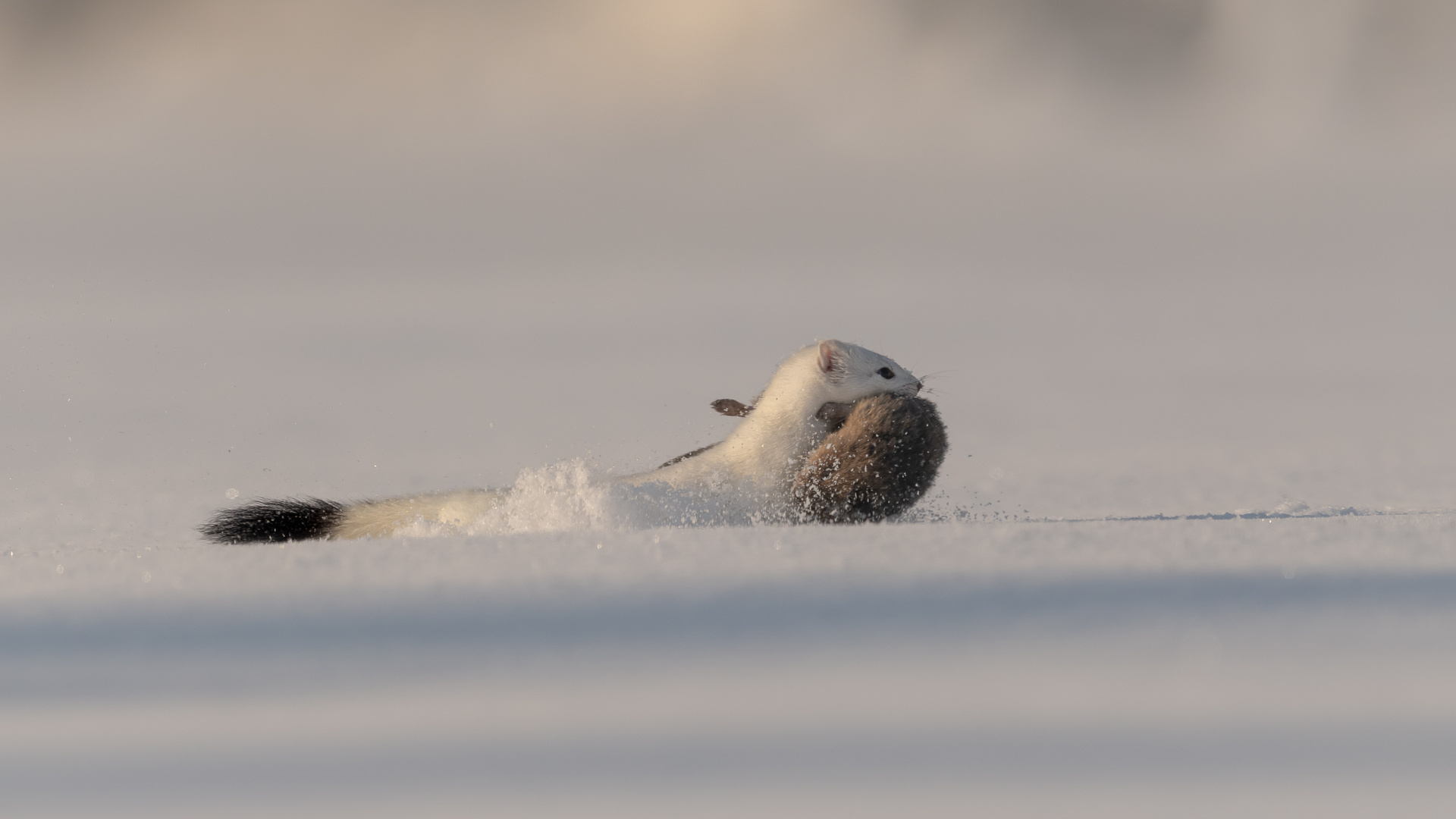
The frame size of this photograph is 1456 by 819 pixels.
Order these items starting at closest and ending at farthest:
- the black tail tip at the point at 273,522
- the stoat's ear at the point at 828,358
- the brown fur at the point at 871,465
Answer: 1. the brown fur at the point at 871,465
2. the stoat's ear at the point at 828,358
3. the black tail tip at the point at 273,522

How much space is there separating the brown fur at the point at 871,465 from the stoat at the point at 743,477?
0.10ft

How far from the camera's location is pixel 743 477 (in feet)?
17.0

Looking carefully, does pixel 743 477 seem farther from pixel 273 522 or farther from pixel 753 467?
pixel 273 522

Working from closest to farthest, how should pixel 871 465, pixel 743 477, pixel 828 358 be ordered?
pixel 871 465 → pixel 743 477 → pixel 828 358

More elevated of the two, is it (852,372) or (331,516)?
(852,372)

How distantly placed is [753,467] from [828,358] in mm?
533

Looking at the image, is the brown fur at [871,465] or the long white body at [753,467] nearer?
the brown fur at [871,465]

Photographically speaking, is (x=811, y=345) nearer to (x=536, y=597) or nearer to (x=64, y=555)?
(x=536, y=597)

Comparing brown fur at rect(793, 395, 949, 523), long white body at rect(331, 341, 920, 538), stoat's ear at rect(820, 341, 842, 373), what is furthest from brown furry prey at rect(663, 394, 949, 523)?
stoat's ear at rect(820, 341, 842, 373)

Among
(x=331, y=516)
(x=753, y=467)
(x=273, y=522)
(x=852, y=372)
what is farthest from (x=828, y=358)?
(x=273, y=522)

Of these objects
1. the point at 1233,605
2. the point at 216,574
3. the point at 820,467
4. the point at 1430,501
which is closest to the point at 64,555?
the point at 216,574

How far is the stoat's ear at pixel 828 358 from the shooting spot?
5.29 m

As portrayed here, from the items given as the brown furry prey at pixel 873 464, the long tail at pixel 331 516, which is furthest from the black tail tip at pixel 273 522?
the brown furry prey at pixel 873 464

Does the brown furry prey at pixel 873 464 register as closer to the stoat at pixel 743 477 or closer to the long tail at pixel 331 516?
the stoat at pixel 743 477
